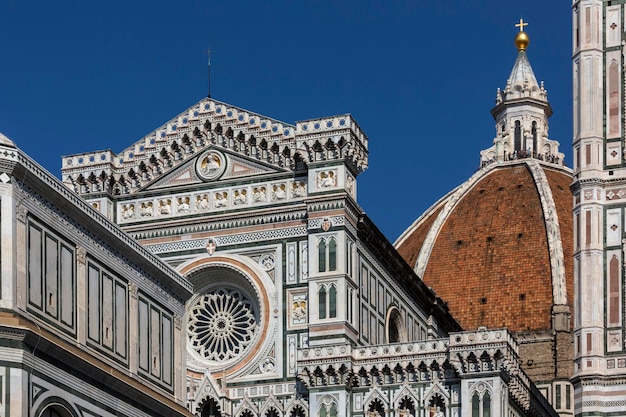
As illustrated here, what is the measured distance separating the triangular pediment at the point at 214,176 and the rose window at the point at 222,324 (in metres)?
3.11

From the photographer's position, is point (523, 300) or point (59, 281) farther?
point (523, 300)

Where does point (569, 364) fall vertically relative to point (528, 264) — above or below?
below

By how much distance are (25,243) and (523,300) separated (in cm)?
6446

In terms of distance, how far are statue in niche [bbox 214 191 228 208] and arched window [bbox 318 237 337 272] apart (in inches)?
129

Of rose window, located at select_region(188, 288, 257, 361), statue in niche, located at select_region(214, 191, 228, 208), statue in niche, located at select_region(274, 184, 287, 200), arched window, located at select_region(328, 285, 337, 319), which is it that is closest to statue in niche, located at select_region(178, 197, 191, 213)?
statue in niche, located at select_region(214, 191, 228, 208)

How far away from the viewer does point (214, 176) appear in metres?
48.8

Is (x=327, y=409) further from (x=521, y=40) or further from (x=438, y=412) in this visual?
(x=521, y=40)

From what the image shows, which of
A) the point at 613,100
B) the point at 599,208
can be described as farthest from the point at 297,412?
the point at 613,100

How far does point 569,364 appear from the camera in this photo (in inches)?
3246

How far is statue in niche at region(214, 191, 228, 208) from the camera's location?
159ft

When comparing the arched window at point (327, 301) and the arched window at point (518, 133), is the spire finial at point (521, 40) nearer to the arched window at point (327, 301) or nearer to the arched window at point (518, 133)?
the arched window at point (518, 133)

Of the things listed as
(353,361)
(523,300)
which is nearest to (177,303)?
(353,361)

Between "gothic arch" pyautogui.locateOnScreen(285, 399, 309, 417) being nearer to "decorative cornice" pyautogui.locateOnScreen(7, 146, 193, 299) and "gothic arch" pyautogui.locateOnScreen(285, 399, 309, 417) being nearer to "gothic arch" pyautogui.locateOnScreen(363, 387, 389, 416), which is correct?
"gothic arch" pyautogui.locateOnScreen(363, 387, 389, 416)

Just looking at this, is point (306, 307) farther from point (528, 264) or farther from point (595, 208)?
point (528, 264)
